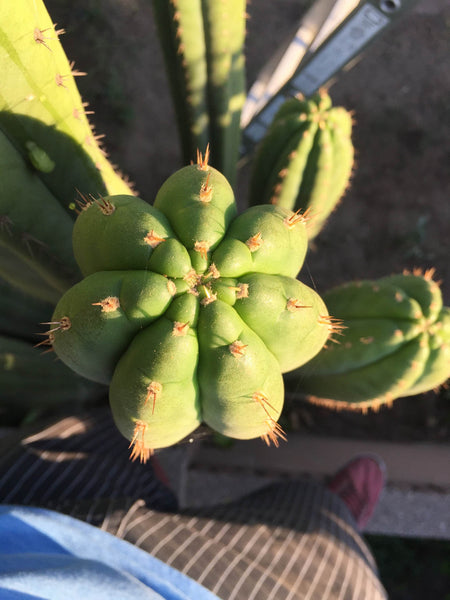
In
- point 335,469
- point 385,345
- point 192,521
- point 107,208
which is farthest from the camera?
point 335,469

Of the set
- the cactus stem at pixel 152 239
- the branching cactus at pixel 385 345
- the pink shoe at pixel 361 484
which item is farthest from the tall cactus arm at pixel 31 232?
the pink shoe at pixel 361 484

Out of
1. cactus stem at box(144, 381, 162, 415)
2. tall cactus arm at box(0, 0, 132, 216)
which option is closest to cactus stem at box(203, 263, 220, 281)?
cactus stem at box(144, 381, 162, 415)

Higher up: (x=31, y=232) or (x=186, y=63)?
(x=186, y=63)

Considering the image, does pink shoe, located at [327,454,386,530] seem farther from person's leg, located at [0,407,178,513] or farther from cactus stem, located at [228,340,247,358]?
cactus stem, located at [228,340,247,358]

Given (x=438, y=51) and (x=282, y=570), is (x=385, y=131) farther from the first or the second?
(x=282, y=570)

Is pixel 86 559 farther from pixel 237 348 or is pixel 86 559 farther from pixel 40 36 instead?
pixel 40 36

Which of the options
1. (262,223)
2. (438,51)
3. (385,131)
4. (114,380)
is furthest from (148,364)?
(438,51)

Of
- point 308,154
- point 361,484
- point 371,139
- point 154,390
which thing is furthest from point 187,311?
point 371,139
